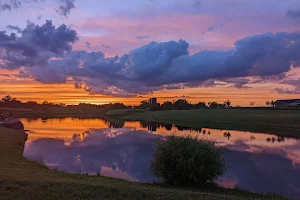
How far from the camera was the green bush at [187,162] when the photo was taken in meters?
18.3

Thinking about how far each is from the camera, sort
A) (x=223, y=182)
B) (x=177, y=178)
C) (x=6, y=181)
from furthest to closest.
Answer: (x=223, y=182) < (x=177, y=178) < (x=6, y=181)

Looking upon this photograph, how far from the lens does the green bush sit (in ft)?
60.1

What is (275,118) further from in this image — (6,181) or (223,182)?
(6,181)

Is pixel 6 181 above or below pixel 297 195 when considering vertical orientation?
above

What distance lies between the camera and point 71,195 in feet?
39.9

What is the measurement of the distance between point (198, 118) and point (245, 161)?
295 feet

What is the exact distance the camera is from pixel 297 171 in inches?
1077

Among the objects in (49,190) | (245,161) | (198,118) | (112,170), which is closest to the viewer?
(49,190)

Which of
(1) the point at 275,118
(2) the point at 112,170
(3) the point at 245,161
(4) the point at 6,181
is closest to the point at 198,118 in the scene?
(1) the point at 275,118

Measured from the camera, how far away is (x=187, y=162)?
59.9ft

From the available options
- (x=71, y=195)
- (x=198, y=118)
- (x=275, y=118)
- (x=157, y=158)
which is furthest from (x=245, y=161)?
(x=198, y=118)

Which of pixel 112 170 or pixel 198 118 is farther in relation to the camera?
pixel 198 118

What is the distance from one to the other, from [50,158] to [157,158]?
17486 millimetres

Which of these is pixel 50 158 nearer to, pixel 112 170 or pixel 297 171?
pixel 112 170
